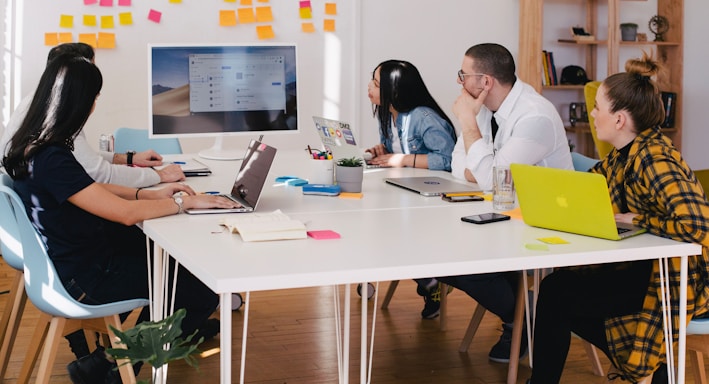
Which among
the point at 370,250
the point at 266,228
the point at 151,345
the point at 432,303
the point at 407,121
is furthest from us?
the point at 407,121

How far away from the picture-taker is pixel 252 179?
103 inches

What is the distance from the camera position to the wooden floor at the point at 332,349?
309cm

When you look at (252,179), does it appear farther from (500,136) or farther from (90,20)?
(90,20)

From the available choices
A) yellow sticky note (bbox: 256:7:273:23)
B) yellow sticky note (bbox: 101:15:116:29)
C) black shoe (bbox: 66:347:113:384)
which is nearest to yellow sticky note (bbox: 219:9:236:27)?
yellow sticky note (bbox: 256:7:273:23)

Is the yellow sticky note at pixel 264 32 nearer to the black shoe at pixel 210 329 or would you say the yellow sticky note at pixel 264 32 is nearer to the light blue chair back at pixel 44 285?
the black shoe at pixel 210 329

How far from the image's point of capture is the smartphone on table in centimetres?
239

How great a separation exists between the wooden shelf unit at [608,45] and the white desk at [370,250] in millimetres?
3392

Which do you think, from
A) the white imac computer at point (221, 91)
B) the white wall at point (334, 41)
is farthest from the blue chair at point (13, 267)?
the white wall at point (334, 41)

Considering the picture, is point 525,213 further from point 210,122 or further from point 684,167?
point 210,122

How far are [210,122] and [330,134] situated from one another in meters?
0.93

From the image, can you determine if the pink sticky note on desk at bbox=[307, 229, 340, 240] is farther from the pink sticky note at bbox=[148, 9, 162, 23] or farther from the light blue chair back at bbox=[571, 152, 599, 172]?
the pink sticky note at bbox=[148, 9, 162, 23]

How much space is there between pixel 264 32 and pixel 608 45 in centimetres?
227

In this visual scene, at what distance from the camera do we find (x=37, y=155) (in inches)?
96.3

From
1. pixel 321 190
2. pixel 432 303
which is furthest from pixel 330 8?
pixel 321 190
